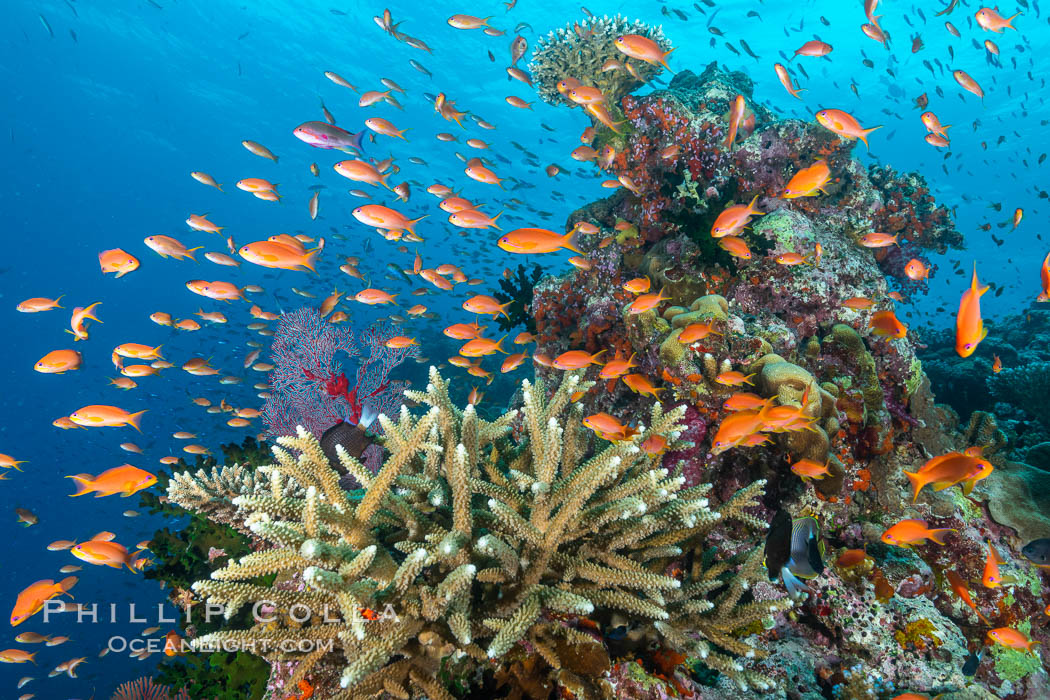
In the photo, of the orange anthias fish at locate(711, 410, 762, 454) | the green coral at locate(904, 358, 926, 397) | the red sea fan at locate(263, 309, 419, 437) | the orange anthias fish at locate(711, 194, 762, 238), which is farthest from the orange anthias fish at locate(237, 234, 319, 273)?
the green coral at locate(904, 358, 926, 397)

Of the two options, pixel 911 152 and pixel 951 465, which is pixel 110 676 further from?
pixel 911 152

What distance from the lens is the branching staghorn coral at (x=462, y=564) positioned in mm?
2098

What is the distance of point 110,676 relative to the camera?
19.8 meters

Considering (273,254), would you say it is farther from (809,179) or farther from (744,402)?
(809,179)

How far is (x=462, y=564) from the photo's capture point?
230 centimetres

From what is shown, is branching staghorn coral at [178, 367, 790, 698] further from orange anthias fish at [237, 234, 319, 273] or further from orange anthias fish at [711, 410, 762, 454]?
orange anthias fish at [237, 234, 319, 273]

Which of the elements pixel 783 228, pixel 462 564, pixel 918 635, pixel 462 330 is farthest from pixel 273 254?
pixel 918 635

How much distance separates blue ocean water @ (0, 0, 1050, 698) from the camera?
2441 cm

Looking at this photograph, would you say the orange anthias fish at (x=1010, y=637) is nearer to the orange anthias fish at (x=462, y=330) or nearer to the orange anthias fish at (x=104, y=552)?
the orange anthias fish at (x=462, y=330)

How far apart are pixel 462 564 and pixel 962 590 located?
3.87 metres

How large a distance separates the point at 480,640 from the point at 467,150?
137 feet

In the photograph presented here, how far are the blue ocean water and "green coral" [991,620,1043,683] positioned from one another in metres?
13.2

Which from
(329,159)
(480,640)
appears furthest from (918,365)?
(329,159)

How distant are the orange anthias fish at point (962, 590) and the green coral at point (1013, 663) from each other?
21 cm
